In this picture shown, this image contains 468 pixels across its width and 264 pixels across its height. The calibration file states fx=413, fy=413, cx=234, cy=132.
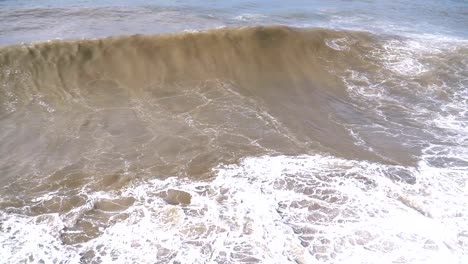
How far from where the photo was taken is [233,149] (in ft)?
24.2

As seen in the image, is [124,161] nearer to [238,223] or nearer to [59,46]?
[238,223]

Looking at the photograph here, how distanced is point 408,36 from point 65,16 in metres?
10.6

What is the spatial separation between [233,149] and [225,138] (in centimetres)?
41

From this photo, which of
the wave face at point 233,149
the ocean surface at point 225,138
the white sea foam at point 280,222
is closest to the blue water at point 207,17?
the ocean surface at point 225,138

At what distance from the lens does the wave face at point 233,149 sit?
541 cm

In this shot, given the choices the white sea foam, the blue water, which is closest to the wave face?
the white sea foam

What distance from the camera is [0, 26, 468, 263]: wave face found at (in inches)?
213

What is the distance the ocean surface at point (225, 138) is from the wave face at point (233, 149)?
0.03 meters

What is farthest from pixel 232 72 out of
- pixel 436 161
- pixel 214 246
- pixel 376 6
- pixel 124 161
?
pixel 376 6

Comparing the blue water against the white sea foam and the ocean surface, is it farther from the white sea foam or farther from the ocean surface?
the white sea foam

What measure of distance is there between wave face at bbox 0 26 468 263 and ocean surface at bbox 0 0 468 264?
0.10ft

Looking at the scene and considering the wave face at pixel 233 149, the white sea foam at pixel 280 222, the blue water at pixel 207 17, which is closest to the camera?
the white sea foam at pixel 280 222

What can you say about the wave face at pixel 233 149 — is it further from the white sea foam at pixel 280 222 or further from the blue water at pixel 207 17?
the blue water at pixel 207 17

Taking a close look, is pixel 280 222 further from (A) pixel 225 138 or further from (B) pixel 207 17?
(B) pixel 207 17
